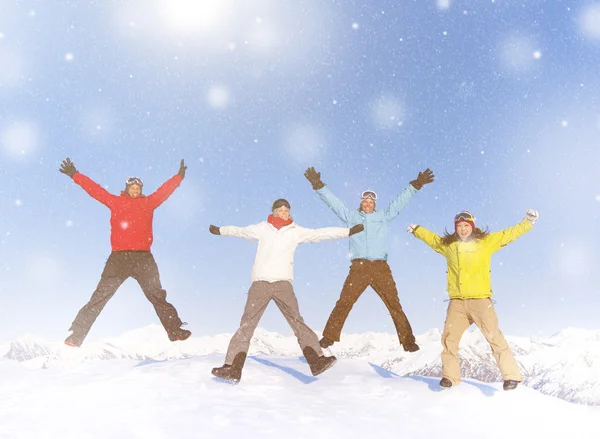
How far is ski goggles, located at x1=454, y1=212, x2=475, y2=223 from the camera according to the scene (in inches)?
384

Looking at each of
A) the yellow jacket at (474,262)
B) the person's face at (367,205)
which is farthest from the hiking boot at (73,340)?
the yellow jacket at (474,262)

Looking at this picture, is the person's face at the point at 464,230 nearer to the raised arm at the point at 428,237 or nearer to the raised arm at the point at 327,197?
the raised arm at the point at 428,237

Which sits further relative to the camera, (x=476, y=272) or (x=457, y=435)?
(x=476, y=272)

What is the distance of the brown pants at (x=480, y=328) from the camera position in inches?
357

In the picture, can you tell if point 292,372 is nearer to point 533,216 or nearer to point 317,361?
point 317,361

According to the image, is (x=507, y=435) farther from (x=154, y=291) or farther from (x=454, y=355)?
(x=154, y=291)

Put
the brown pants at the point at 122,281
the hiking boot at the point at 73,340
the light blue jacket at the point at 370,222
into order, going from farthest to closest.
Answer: the light blue jacket at the point at 370,222, the brown pants at the point at 122,281, the hiking boot at the point at 73,340

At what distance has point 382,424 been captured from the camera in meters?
8.09

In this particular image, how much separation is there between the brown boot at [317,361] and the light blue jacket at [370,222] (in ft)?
7.87

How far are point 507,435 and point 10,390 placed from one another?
8.00 metres

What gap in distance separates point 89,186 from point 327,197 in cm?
472

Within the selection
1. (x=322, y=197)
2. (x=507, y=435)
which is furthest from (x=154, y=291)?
(x=507, y=435)

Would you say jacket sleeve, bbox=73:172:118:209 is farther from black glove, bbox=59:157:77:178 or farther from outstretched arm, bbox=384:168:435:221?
outstretched arm, bbox=384:168:435:221

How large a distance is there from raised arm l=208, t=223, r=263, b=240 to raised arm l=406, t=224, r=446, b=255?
8.99 feet
